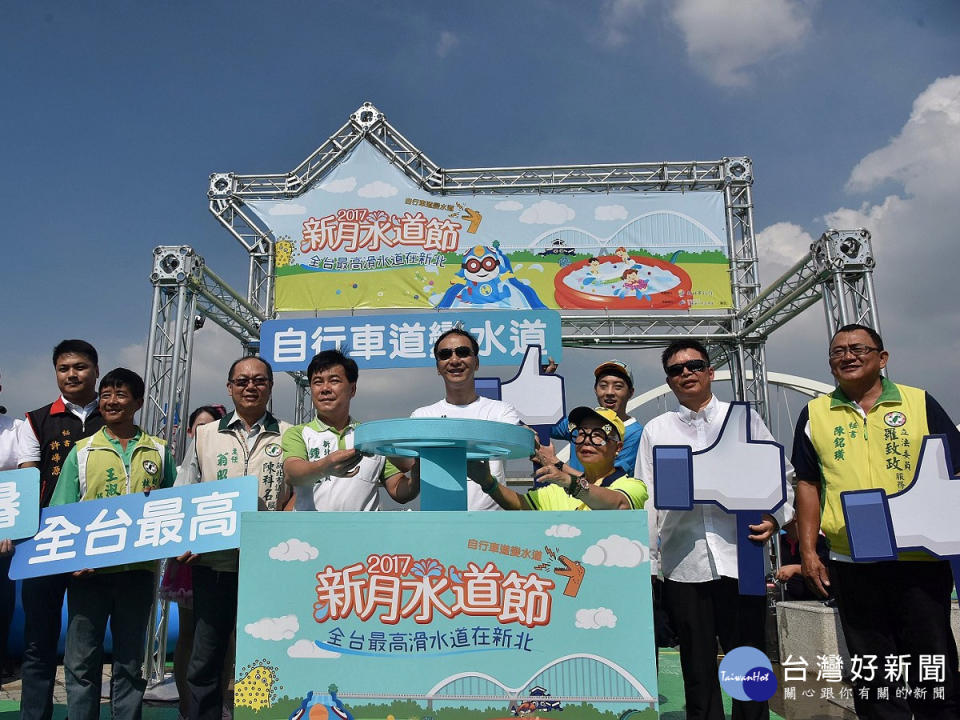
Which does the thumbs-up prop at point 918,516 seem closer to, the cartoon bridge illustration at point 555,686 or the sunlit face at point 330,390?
the cartoon bridge illustration at point 555,686

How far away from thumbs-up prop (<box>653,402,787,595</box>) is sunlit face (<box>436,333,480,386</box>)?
87 cm

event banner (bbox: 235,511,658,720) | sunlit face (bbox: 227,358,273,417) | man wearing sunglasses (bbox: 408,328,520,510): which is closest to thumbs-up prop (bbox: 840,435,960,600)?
event banner (bbox: 235,511,658,720)

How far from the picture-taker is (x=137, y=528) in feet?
8.41

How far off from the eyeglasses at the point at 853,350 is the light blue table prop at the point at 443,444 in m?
1.45

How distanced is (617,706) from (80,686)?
6.98ft

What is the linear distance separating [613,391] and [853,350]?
117 cm

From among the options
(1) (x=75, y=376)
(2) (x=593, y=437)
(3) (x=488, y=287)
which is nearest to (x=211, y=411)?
(1) (x=75, y=376)

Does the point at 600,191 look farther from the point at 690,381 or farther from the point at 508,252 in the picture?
the point at 690,381

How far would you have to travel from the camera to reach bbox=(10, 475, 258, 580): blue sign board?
2.41m

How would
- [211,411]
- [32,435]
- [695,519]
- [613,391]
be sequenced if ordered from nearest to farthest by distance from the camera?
[695,519]
[32,435]
[613,391]
[211,411]

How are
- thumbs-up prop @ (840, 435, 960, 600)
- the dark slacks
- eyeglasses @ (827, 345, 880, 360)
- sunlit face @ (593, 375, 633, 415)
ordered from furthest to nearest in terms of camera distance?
1. sunlit face @ (593, 375, 633, 415)
2. the dark slacks
3. eyeglasses @ (827, 345, 880, 360)
4. thumbs-up prop @ (840, 435, 960, 600)

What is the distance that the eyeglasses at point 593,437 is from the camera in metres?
2.52

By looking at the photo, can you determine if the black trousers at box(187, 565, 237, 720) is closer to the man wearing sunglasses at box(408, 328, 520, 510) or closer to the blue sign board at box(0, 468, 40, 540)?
the blue sign board at box(0, 468, 40, 540)

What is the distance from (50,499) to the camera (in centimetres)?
303
